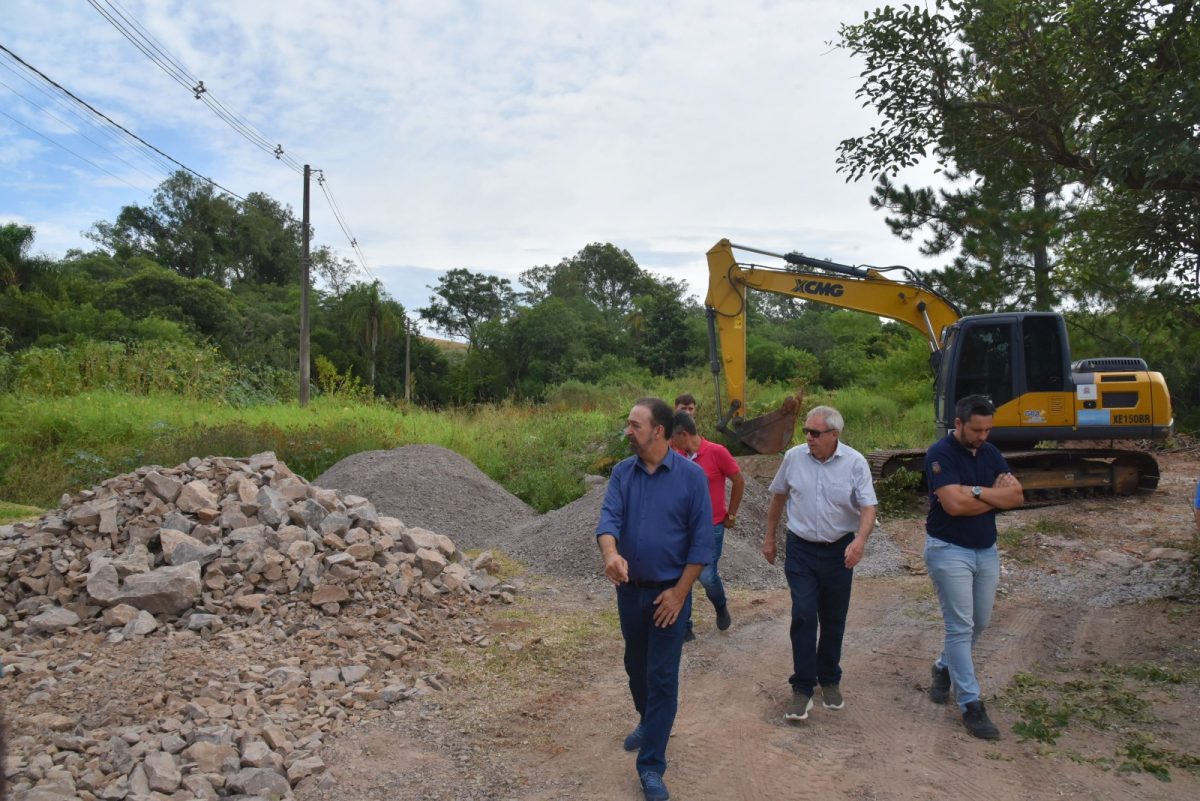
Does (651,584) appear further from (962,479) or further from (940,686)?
(940,686)

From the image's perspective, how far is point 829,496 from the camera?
16.0 ft

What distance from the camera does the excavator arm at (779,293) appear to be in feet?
42.1

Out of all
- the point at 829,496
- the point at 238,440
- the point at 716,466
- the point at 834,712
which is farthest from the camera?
the point at 238,440

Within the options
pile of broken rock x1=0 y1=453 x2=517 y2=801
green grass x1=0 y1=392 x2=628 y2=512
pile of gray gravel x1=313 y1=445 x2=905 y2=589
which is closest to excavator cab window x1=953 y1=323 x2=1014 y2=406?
pile of gray gravel x1=313 y1=445 x2=905 y2=589

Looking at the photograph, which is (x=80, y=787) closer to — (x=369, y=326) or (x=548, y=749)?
(x=548, y=749)

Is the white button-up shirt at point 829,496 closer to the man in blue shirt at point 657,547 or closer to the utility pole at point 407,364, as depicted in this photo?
the man in blue shirt at point 657,547

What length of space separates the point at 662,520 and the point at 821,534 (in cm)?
130

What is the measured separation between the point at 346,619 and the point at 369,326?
32611mm

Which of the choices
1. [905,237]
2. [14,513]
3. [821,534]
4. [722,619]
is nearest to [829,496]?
[821,534]

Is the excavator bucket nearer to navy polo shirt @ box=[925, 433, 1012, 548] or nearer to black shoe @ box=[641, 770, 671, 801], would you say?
navy polo shirt @ box=[925, 433, 1012, 548]

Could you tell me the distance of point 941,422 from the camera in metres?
11.7

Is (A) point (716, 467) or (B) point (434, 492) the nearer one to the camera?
(A) point (716, 467)

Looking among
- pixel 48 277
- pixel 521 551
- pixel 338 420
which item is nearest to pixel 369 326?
pixel 48 277

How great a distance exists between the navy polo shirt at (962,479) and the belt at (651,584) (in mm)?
1692
